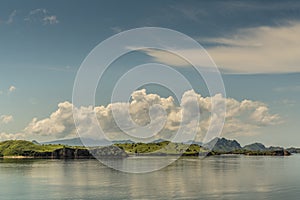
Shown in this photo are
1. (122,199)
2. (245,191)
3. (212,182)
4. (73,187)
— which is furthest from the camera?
(212,182)

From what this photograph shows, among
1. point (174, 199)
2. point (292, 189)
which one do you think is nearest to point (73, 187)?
point (174, 199)

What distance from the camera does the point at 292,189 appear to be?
115125mm

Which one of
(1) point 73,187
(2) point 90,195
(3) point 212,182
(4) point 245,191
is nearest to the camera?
(2) point 90,195

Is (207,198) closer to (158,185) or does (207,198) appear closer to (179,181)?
(158,185)

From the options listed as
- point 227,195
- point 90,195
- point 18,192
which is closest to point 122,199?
point 90,195

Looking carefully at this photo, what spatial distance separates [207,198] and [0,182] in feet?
246

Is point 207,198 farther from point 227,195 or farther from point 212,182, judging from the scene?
point 212,182

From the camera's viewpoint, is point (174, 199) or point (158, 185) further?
point (158, 185)

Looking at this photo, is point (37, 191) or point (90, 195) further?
point (37, 191)

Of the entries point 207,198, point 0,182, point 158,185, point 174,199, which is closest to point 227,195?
point 207,198

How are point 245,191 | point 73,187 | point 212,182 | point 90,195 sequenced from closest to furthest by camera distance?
1. point 90,195
2. point 245,191
3. point 73,187
4. point 212,182

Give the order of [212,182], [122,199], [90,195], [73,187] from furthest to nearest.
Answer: [212,182]
[73,187]
[90,195]
[122,199]

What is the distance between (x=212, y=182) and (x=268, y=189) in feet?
70.6

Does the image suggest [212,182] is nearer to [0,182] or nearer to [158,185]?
[158,185]
